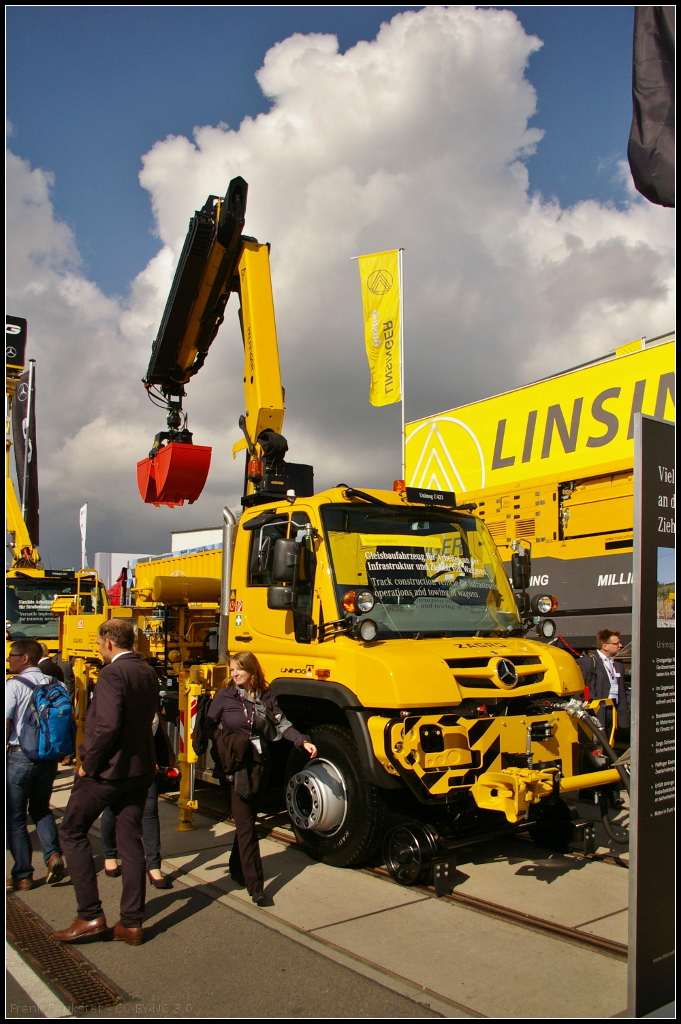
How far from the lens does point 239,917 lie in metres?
4.71

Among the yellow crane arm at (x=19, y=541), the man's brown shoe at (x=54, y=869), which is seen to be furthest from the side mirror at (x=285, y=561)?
the yellow crane arm at (x=19, y=541)

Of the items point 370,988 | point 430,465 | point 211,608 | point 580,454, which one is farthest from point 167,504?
point 430,465

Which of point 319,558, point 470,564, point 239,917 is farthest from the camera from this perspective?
point 470,564

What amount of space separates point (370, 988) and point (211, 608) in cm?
531

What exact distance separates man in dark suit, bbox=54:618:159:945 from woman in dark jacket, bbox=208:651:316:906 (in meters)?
0.63

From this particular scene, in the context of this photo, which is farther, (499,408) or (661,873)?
(499,408)

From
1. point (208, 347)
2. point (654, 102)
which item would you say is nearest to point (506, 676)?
point (654, 102)

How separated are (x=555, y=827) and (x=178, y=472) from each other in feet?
17.9

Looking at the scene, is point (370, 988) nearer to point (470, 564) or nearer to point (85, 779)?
point (85, 779)

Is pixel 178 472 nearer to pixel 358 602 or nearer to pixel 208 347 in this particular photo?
pixel 208 347

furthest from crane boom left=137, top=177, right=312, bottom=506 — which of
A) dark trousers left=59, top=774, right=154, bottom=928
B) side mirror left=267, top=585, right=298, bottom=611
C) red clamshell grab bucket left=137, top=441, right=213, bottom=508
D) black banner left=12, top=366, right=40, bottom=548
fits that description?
black banner left=12, top=366, right=40, bottom=548

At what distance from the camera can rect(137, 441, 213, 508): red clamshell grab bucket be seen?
8688 mm

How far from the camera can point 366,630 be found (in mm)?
5262

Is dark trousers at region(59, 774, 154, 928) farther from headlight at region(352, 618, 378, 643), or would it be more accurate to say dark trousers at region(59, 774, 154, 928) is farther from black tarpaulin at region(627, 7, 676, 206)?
black tarpaulin at region(627, 7, 676, 206)
